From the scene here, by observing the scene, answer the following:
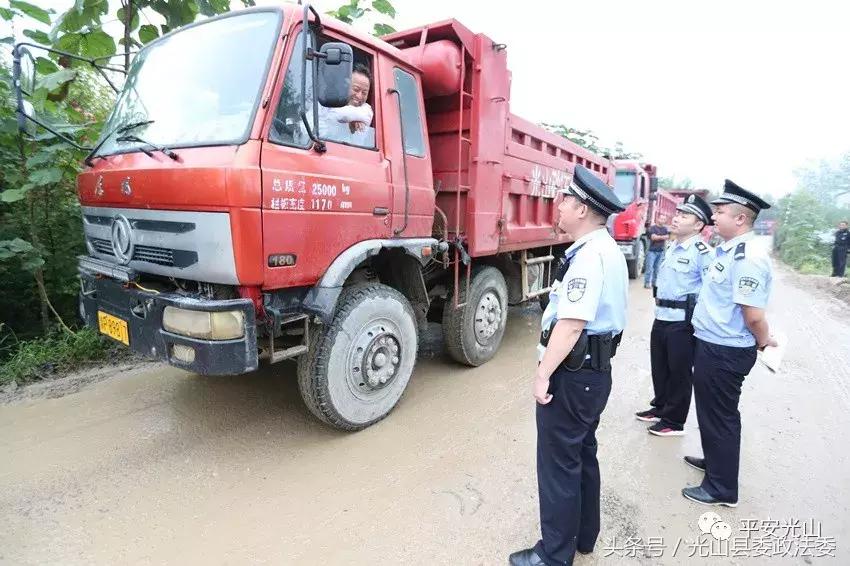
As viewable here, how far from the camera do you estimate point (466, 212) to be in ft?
12.2

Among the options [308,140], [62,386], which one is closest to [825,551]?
[308,140]

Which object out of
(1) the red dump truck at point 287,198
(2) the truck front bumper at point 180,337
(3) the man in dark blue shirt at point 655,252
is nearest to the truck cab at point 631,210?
(3) the man in dark blue shirt at point 655,252

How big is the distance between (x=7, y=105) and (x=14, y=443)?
2622mm

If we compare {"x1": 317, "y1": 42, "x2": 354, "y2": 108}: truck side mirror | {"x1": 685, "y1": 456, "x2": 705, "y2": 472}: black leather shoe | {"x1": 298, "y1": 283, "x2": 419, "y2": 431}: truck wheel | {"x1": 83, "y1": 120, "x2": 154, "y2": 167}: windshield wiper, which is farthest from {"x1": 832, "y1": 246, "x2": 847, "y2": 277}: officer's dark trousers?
{"x1": 83, "y1": 120, "x2": 154, "y2": 167}: windshield wiper

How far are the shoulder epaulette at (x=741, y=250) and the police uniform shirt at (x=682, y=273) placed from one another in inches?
22.3

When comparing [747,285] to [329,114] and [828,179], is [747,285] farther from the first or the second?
[828,179]

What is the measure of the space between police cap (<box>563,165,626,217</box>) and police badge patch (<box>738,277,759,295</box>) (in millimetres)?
987

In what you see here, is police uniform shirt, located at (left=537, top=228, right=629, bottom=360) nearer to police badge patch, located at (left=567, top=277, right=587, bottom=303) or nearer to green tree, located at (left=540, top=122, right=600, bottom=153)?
police badge patch, located at (left=567, top=277, right=587, bottom=303)

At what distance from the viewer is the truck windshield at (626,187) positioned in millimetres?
9844

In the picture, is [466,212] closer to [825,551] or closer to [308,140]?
[308,140]

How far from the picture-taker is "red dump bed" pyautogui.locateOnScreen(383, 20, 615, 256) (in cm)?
346

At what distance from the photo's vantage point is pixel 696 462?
272cm

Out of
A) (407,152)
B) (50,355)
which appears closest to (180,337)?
(407,152)

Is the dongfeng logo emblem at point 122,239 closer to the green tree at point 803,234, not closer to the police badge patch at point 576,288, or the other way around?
the police badge patch at point 576,288
